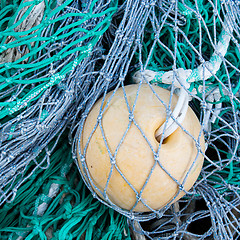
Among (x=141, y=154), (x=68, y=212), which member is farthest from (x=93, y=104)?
(x=68, y=212)

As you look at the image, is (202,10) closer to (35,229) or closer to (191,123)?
(191,123)

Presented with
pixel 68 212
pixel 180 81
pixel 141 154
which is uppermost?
pixel 180 81

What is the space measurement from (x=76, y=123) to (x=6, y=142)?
28 cm

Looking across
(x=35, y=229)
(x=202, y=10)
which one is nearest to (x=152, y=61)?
(x=202, y=10)

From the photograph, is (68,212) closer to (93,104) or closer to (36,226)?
(36,226)

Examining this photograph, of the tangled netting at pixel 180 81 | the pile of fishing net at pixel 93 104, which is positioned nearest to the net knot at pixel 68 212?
the pile of fishing net at pixel 93 104

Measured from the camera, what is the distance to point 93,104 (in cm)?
123

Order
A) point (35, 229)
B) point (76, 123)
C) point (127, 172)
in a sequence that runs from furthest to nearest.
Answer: point (76, 123) → point (35, 229) → point (127, 172)

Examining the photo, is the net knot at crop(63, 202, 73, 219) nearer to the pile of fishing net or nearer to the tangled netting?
the pile of fishing net

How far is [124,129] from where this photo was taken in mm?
1077

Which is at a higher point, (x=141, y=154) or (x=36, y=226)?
(x=141, y=154)

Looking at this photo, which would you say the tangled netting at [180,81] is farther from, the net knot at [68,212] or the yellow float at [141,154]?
the net knot at [68,212]

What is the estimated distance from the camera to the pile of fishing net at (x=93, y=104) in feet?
3.56

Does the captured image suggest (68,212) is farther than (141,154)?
Yes
